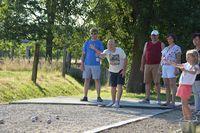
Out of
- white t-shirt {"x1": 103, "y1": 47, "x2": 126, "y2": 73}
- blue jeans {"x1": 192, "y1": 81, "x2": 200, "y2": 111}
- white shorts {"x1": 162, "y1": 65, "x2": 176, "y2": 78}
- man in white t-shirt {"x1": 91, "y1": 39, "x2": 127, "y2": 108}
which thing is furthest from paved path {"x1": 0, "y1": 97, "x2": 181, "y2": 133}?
blue jeans {"x1": 192, "y1": 81, "x2": 200, "y2": 111}

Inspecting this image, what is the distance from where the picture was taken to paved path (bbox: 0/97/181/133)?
32.8 feet

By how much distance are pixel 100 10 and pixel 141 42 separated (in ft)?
6.13

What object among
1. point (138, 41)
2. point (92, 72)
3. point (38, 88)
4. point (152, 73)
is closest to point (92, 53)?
point (92, 72)

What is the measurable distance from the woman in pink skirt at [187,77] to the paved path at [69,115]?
110 cm

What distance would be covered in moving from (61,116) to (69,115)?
11.1 inches

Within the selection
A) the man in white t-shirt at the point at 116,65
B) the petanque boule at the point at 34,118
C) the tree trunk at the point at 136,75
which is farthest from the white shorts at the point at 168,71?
the tree trunk at the point at 136,75

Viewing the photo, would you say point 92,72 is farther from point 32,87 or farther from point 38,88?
point 38,88

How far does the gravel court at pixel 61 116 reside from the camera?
9937 mm

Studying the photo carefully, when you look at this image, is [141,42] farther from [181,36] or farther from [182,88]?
[182,88]

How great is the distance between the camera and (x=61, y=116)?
1155cm

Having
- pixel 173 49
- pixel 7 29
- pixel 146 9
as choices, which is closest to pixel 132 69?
pixel 146 9

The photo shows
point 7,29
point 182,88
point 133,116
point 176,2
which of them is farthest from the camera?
point 7,29

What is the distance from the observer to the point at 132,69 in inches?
819

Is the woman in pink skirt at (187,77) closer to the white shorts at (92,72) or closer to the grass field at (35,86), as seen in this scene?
the white shorts at (92,72)
